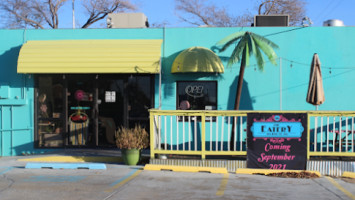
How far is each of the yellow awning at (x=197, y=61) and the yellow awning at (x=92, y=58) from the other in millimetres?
698

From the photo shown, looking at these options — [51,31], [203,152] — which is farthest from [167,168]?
[51,31]

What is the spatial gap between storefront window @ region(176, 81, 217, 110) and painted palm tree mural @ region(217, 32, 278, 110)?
104 cm

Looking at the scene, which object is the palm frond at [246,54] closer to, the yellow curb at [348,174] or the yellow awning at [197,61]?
the yellow awning at [197,61]

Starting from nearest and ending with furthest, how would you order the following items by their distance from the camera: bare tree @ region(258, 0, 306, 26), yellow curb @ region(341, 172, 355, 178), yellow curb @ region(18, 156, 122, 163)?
yellow curb @ region(341, 172, 355, 178) < yellow curb @ region(18, 156, 122, 163) < bare tree @ region(258, 0, 306, 26)

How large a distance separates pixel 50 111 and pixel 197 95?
15.7ft

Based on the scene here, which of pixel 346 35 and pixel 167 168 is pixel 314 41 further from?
pixel 167 168

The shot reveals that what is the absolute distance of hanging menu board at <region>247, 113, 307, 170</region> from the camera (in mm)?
9430

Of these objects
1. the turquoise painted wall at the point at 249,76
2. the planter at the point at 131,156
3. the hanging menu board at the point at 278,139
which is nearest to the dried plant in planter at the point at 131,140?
the planter at the point at 131,156

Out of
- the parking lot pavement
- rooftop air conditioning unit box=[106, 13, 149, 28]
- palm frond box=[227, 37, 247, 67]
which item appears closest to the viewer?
→ the parking lot pavement

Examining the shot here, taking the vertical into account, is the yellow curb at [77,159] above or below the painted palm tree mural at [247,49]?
below

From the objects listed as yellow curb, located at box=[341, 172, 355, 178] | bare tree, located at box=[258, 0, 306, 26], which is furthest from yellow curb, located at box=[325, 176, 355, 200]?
bare tree, located at box=[258, 0, 306, 26]

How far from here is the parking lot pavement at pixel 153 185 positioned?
7180mm

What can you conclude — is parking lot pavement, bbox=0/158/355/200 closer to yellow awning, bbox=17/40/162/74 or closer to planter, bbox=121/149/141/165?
Result: planter, bbox=121/149/141/165

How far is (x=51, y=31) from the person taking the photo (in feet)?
41.9
